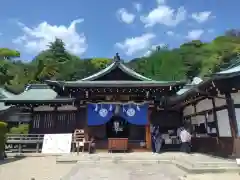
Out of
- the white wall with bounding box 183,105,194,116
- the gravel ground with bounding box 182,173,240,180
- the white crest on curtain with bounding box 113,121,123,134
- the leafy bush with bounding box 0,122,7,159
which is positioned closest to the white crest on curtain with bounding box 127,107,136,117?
the white crest on curtain with bounding box 113,121,123,134

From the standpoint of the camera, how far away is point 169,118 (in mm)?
16500

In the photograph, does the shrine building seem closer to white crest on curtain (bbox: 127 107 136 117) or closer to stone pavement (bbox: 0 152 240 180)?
white crest on curtain (bbox: 127 107 136 117)

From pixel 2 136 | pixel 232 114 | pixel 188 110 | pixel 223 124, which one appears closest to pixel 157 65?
pixel 188 110

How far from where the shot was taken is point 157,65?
47500 mm

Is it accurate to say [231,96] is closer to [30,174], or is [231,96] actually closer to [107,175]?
[107,175]

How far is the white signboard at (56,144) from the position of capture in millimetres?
13422

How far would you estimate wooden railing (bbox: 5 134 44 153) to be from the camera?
46.6 feet

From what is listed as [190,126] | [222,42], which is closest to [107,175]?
[190,126]

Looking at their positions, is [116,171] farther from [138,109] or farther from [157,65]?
[157,65]

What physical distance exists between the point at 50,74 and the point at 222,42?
35.6 m

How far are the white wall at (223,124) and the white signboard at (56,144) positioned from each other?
8.53m

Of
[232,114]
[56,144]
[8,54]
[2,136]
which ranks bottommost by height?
[56,144]

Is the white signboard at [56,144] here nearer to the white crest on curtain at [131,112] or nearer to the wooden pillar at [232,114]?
the white crest on curtain at [131,112]

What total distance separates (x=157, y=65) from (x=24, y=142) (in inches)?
1467
